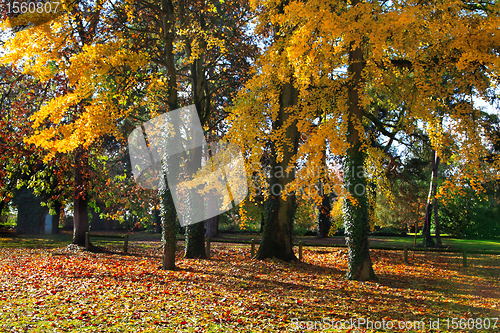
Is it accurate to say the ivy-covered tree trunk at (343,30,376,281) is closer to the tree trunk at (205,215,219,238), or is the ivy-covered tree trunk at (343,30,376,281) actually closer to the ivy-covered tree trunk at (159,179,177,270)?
the ivy-covered tree trunk at (159,179,177,270)

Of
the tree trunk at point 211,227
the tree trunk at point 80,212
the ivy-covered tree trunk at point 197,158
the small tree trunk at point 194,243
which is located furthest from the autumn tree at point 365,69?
the tree trunk at point 211,227

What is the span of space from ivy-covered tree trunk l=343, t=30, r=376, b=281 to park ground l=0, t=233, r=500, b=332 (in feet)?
1.98

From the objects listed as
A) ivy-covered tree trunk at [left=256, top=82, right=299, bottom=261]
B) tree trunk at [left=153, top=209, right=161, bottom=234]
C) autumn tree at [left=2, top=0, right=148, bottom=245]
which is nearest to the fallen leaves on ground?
ivy-covered tree trunk at [left=256, top=82, right=299, bottom=261]

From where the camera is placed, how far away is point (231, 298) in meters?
6.70

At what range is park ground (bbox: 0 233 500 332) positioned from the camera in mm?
5102

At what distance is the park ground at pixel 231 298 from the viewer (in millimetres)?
5102

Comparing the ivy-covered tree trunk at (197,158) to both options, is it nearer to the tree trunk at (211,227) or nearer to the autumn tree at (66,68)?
the autumn tree at (66,68)

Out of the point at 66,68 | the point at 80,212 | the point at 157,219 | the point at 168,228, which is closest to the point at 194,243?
the point at 168,228

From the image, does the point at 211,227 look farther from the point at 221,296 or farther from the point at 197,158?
the point at 221,296

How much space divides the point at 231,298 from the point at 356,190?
13.7 ft

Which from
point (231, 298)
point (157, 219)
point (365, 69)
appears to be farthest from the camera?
point (157, 219)

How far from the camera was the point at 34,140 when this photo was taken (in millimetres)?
7773

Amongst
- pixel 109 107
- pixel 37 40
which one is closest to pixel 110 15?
pixel 37 40

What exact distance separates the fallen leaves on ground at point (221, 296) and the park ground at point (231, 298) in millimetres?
18
